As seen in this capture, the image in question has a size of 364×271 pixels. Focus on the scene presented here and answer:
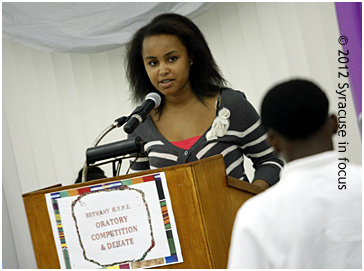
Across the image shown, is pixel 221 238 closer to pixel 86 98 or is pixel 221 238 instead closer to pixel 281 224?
pixel 281 224

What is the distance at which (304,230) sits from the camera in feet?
3.29

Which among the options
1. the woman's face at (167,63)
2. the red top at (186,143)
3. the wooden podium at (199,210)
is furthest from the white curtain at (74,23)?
the wooden podium at (199,210)

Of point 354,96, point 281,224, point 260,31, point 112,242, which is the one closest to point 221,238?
point 112,242

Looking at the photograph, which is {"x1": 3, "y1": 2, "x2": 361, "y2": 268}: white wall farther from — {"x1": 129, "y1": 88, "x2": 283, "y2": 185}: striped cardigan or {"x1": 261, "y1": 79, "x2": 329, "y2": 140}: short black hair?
{"x1": 261, "y1": 79, "x2": 329, "y2": 140}: short black hair

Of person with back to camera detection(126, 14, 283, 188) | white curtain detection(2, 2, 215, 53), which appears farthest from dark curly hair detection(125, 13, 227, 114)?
white curtain detection(2, 2, 215, 53)

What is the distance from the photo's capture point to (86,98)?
3654mm

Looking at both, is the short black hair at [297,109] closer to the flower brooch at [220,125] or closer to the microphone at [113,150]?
the microphone at [113,150]

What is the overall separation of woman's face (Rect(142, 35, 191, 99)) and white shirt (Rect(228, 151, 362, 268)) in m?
1.11

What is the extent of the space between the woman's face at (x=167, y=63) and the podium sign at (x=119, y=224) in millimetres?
688

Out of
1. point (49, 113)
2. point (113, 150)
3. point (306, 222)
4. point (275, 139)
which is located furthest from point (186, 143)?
point (49, 113)

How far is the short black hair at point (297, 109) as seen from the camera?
3.52 feet

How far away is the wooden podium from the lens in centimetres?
144

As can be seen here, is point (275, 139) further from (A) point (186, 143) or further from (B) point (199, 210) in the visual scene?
(A) point (186, 143)

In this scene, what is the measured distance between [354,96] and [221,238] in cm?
148
